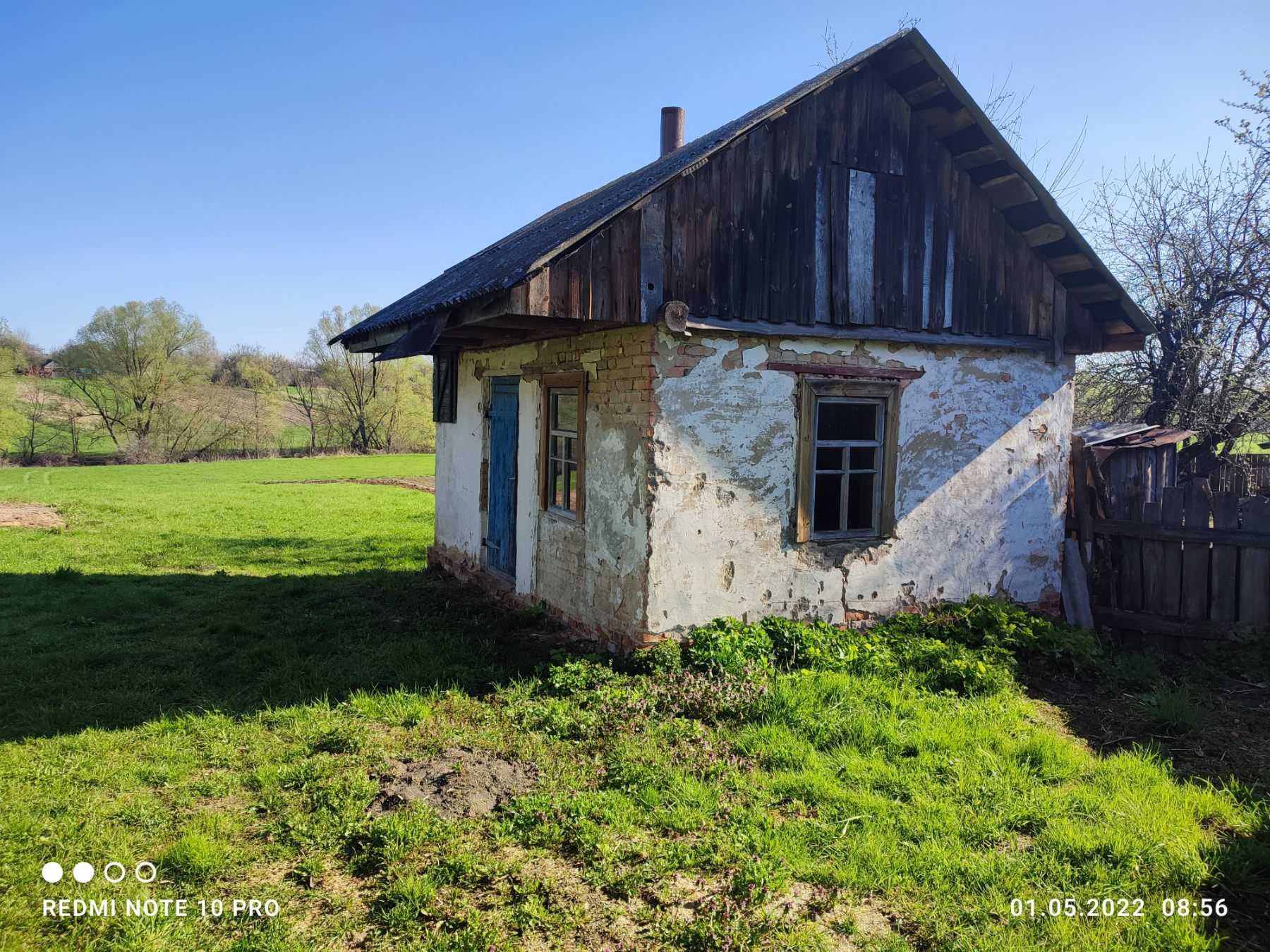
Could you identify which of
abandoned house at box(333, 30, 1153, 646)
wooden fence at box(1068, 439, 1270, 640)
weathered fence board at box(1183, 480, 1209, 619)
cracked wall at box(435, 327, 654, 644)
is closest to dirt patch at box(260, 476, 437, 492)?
cracked wall at box(435, 327, 654, 644)

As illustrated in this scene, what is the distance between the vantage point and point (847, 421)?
752cm

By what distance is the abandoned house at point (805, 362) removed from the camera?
6496 mm

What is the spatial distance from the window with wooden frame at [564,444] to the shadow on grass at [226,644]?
4.19 ft

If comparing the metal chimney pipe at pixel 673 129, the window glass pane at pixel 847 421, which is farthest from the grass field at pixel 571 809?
the metal chimney pipe at pixel 673 129

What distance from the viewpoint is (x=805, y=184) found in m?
7.05

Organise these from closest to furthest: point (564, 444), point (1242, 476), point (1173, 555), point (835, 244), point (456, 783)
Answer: point (456, 783) → point (835, 244) → point (1173, 555) → point (564, 444) → point (1242, 476)

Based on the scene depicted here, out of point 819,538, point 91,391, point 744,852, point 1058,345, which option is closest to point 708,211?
point 819,538

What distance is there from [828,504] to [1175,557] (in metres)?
3.49

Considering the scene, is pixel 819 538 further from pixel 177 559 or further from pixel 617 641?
pixel 177 559

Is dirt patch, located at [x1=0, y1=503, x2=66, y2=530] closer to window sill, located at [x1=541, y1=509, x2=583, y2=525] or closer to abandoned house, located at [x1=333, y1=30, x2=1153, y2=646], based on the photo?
abandoned house, located at [x1=333, y1=30, x2=1153, y2=646]

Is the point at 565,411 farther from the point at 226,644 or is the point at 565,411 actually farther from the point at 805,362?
the point at 226,644

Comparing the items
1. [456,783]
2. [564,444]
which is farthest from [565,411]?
[456,783]

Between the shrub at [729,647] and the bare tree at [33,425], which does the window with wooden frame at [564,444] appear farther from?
the bare tree at [33,425]

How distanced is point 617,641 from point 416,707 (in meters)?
1.78
